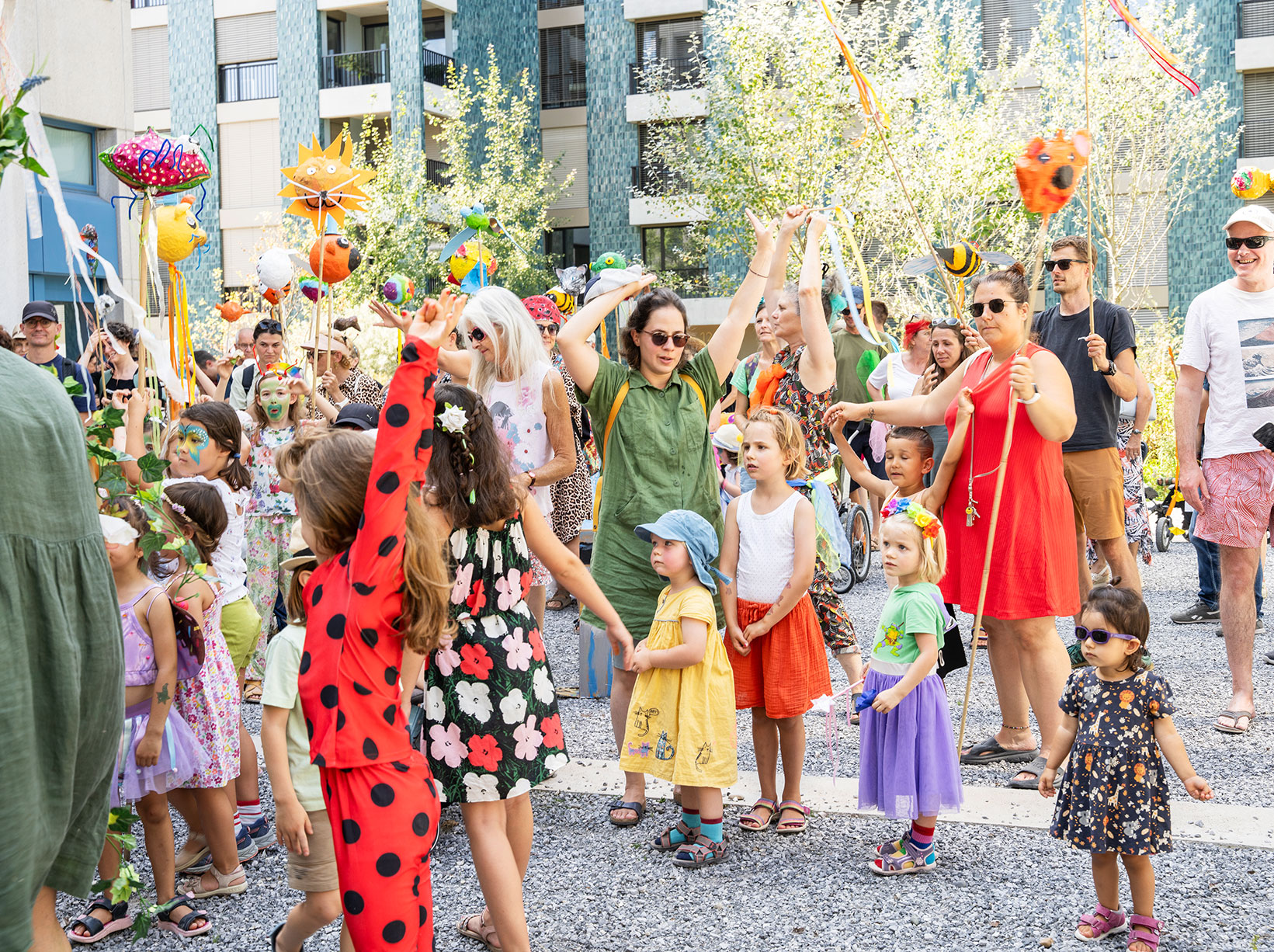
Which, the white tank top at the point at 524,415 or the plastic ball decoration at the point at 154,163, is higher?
the plastic ball decoration at the point at 154,163

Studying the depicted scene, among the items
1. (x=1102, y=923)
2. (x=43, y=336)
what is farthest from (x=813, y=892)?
(x=43, y=336)

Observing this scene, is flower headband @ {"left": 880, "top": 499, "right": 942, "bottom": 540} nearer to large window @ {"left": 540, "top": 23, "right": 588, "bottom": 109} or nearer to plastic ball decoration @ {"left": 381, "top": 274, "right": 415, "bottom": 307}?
plastic ball decoration @ {"left": 381, "top": 274, "right": 415, "bottom": 307}

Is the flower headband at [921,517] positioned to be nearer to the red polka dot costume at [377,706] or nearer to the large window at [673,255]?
the red polka dot costume at [377,706]

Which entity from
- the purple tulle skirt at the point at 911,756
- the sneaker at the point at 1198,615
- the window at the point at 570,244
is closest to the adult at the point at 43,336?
the purple tulle skirt at the point at 911,756

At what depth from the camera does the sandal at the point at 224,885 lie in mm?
3566

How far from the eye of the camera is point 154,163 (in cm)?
537

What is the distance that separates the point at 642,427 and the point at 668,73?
80.0 feet

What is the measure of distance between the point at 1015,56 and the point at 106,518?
2451 centimetres

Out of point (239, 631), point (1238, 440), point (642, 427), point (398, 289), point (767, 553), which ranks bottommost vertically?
point (239, 631)

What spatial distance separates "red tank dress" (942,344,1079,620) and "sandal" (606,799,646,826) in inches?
58.0

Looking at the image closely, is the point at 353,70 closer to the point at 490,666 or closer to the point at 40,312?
the point at 40,312

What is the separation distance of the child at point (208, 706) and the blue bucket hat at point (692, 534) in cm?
144

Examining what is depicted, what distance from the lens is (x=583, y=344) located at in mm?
3971

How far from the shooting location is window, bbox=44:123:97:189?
15383 millimetres
